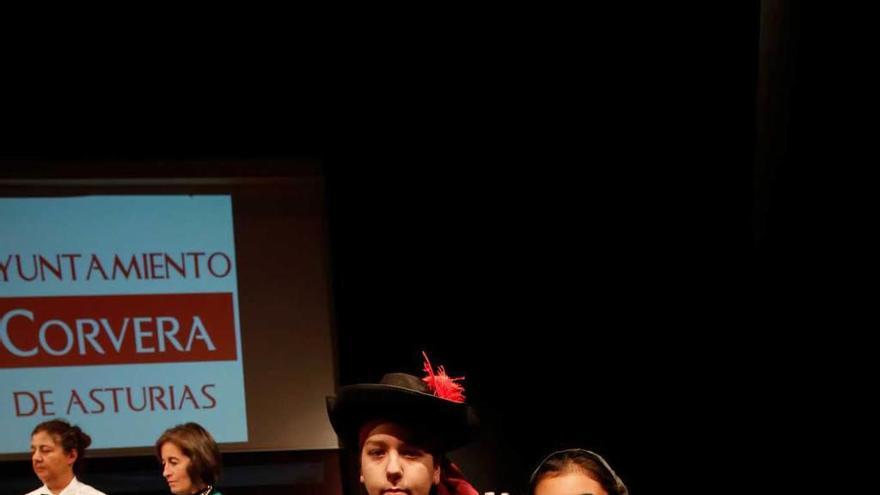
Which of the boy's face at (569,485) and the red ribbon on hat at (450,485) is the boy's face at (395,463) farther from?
the boy's face at (569,485)

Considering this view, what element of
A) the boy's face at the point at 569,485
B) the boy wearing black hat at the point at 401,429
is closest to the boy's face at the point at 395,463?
the boy wearing black hat at the point at 401,429

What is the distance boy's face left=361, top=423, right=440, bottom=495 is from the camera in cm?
167

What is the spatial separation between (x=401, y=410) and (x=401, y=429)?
0.05m

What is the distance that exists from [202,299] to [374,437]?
1.31 meters

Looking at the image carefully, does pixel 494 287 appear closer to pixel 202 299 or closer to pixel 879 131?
pixel 202 299

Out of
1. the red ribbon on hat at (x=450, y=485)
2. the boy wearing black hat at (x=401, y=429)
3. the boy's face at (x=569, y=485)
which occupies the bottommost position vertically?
the red ribbon on hat at (x=450, y=485)

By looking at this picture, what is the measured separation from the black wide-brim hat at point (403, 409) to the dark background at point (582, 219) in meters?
0.96

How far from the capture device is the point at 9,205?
8.69 feet

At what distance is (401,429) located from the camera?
1.72 meters

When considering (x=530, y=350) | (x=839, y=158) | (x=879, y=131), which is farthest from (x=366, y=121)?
(x=879, y=131)

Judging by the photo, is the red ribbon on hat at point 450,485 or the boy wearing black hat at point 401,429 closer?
the boy wearing black hat at point 401,429

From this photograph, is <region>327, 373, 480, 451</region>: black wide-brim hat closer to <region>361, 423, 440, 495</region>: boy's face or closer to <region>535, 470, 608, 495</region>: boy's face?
<region>361, 423, 440, 495</region>: boy's face

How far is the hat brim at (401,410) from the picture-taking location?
1719 millimetres

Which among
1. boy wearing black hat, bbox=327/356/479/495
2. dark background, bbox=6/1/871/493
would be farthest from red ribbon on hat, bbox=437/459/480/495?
→ dark background, bbox=6/1/871/493
